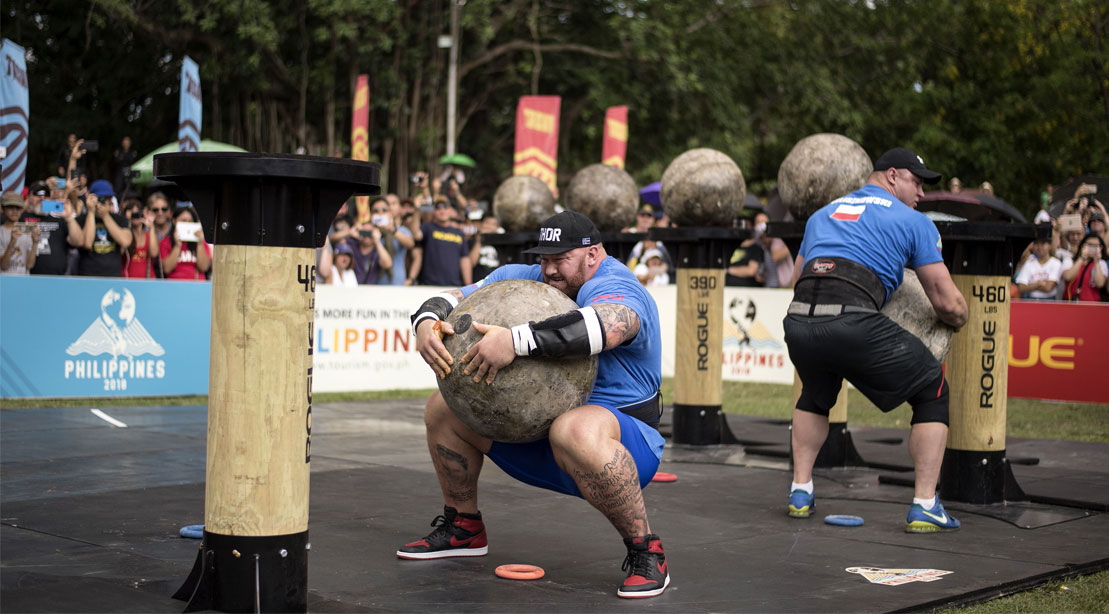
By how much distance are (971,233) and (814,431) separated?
5.49ft

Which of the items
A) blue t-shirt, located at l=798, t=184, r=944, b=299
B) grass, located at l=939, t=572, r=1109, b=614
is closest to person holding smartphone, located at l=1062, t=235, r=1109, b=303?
blue t-shirt, located at l=798, t=184, r=944, b=299

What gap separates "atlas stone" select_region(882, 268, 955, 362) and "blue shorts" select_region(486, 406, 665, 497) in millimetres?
2236

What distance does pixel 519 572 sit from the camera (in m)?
5.45

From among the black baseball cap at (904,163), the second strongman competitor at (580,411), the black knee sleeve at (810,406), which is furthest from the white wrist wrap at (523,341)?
the black baseball cap at (904,163)

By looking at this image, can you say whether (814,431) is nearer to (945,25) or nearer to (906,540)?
(906,540)

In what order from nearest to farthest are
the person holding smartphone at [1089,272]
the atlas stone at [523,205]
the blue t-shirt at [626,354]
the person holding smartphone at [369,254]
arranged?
the blue t-shirt at [626,354] < the atlas stone at [523,205] < the person holding smartphone at [1089,272] < the person holding smartphone at [369,254]

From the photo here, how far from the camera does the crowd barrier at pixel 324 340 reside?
12.2 m

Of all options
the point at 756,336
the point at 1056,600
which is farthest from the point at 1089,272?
the point at 1056,600

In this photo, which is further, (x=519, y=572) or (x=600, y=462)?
(x=519, y=572)

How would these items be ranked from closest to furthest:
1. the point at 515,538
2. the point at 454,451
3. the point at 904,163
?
the point at 454,451 → the point at 515,538 → the point at 904,163

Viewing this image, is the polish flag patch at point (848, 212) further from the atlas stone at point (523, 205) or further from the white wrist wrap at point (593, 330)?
the atlas stone at point (523, 205)

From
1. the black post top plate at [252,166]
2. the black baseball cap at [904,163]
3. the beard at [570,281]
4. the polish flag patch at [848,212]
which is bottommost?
the beard at [570,281]

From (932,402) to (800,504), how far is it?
37.1 inches

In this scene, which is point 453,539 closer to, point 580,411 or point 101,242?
point 580,411
